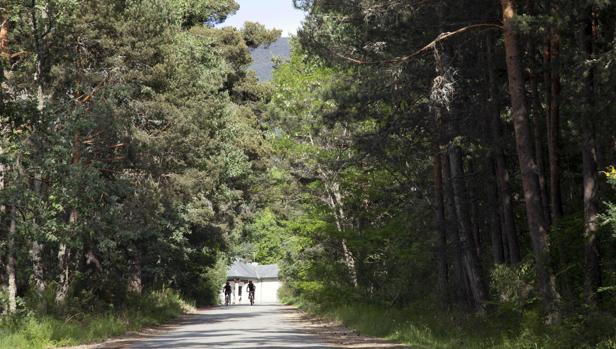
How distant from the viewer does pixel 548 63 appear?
19.0 metres

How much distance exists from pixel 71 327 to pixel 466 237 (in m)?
10.7

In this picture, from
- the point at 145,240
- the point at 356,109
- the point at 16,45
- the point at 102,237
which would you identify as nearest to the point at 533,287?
the point at 356,109

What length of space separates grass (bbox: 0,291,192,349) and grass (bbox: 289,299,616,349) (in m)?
7.34

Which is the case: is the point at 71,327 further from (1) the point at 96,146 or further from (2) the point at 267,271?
(2) the point at 267,271

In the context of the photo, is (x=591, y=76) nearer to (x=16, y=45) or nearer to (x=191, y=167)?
(x=16, y=45)

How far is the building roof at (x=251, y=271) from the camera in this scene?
121 metres

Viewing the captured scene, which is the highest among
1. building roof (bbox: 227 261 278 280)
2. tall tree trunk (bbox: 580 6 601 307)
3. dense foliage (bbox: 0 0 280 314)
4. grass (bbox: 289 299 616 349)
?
building roof (bbox: 227 261 278 280)

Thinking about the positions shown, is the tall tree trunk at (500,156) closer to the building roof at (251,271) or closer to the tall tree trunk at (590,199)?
the tall tree trunk at (590,199)

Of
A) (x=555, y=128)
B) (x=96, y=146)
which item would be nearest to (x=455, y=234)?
(x=555, y=128)

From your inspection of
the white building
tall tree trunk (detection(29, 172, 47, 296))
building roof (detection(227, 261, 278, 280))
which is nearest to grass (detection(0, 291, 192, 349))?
tall tree trunk (detection(29, 172, 47, 296))

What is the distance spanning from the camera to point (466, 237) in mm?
24172

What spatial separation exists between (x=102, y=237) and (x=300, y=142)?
482 inches

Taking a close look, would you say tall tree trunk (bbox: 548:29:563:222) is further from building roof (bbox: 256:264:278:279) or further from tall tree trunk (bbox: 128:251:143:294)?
building roof (bbox: 256:264:278:279)

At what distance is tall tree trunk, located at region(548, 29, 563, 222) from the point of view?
18594mm
